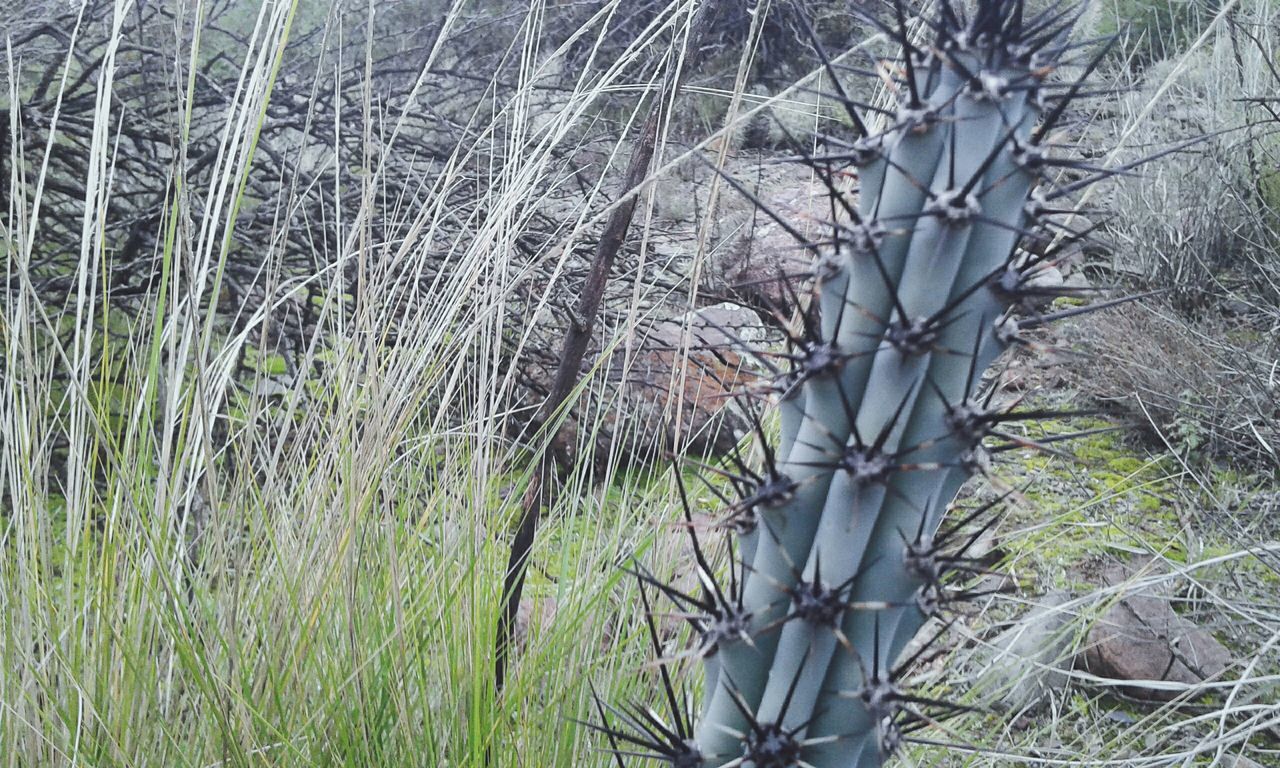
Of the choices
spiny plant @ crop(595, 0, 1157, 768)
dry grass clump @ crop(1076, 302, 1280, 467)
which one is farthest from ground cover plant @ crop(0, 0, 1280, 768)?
dry grass clump @ crop(1076, 302, 1280, 467)

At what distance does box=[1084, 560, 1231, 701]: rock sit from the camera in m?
2.18

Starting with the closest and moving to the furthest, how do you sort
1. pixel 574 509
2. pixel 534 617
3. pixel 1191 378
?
pixel 534 617
pixel 574 509
pixel 1191 378

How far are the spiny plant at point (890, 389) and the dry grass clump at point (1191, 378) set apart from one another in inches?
81.5

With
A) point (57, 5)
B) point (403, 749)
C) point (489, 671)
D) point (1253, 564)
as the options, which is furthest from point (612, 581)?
point (57, 5)

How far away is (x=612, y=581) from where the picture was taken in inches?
51.8

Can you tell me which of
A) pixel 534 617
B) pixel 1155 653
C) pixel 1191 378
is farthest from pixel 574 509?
pixel 1191 378

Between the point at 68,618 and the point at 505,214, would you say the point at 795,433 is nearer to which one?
the point at 505,214

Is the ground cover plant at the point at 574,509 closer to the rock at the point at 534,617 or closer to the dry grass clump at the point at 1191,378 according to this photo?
the rock at the point at 534,617

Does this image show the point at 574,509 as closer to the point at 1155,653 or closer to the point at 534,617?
the point at 534,617

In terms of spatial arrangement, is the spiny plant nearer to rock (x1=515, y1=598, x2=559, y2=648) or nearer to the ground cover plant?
the ground cover plant

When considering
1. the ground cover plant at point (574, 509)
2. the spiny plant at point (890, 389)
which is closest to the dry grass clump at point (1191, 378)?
the ground cover plant at point (574, 509)

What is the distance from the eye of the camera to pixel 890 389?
2.36 ft

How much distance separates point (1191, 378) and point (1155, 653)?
1.12m

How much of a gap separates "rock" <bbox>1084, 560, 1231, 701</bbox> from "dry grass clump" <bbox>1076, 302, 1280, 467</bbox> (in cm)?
58
